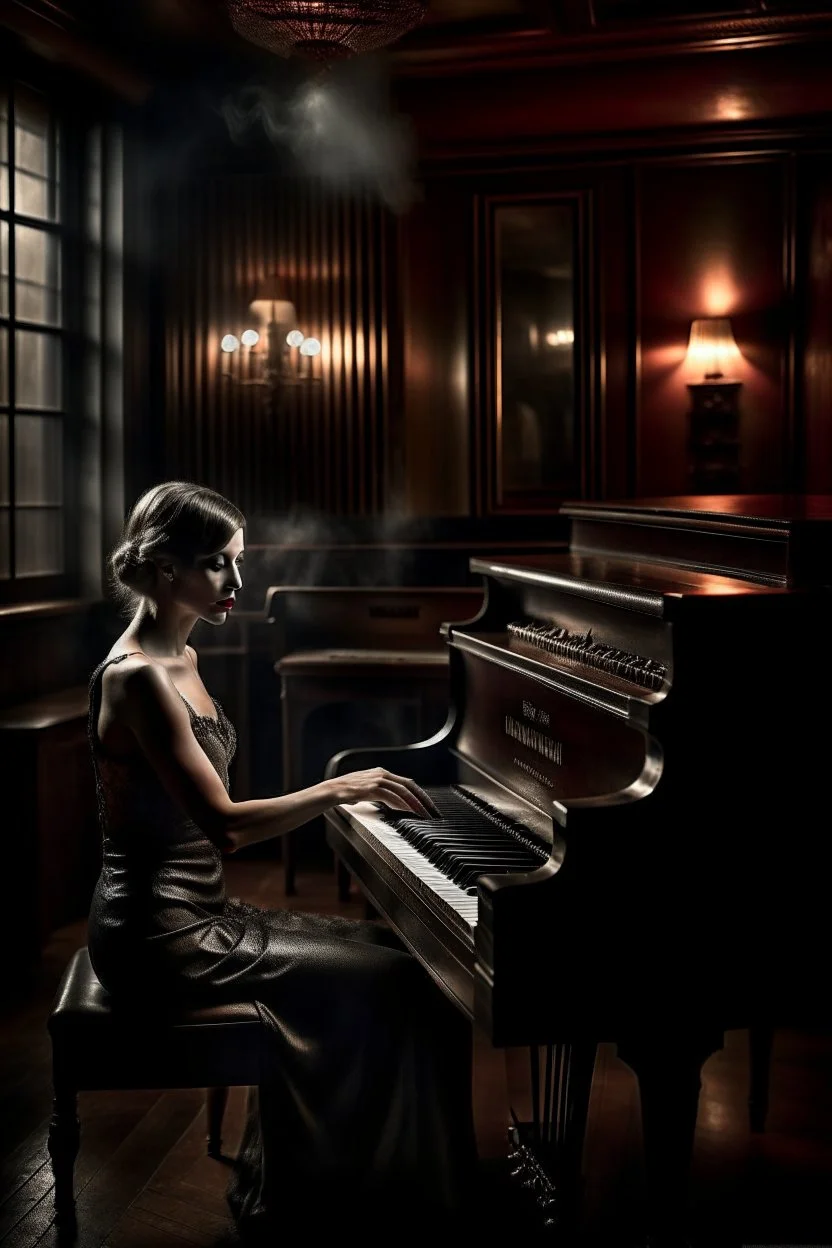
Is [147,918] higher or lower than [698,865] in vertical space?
lower

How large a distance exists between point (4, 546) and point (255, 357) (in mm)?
1595

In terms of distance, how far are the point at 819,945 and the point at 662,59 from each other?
5.04m

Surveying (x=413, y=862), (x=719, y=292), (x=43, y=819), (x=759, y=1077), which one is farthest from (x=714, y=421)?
(x=413, y=862)

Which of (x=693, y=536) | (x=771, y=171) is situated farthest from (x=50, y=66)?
(x=693, y=536)

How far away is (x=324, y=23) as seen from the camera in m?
4.28

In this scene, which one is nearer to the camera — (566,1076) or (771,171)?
(566,1076)

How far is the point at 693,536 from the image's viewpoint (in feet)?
8.32

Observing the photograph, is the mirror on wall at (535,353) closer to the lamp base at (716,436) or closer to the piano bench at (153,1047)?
the lamp base at (716,436)

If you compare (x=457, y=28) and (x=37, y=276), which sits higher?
(x=457, y=28)

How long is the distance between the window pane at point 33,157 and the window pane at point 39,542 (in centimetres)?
127

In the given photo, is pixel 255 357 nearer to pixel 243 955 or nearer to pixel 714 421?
pixel 714 421

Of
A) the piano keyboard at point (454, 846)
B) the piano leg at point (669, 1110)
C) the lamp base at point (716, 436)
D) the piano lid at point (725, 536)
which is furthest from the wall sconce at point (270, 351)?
the piano leg at point (669, 1110)

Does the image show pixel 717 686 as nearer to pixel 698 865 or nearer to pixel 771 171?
pixel 698 865

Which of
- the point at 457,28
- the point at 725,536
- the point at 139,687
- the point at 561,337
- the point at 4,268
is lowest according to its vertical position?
the point at 139,687
